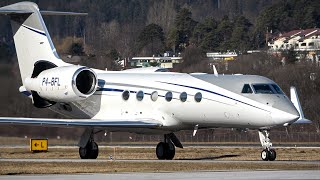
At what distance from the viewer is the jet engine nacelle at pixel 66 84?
1913 inches

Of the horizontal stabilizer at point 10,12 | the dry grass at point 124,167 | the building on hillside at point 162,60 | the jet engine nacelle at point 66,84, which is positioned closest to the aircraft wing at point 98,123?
the jet engine nacelle at point 66,84

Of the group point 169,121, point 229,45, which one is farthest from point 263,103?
point 229,45

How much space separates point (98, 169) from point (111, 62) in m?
36.7

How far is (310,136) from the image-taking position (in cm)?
7712

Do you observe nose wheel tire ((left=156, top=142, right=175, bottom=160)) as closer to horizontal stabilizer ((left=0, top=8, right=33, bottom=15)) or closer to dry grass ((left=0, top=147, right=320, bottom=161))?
dry grass ((left=0, top=147, right=320, bottom=161))

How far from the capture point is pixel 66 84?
159 ft

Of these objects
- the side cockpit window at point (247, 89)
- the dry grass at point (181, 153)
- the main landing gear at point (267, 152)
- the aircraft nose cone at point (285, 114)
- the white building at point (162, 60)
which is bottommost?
the dry grass at point (181, 153)

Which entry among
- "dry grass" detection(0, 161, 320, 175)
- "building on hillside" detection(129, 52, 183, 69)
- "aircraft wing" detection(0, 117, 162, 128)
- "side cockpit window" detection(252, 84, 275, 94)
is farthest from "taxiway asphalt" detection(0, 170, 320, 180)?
"building on hillside" detection(129, 52, 183, 69)

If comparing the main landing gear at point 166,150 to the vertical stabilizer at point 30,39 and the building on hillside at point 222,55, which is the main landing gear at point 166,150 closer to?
the vertical stabilizer at point 30,39

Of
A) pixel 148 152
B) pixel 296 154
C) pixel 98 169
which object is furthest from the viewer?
pixel 148 152

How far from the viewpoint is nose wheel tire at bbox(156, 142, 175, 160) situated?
162 ft

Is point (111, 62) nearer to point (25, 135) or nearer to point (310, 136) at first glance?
point (310, 136)

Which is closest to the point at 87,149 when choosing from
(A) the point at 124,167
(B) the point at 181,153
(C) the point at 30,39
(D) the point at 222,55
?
(C) the point at 30,39

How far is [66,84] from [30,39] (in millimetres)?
4198
